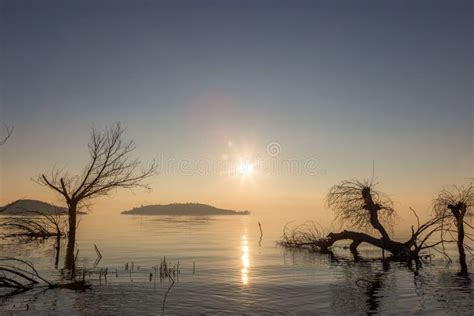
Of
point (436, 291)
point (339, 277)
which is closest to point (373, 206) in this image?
point (339, 277)

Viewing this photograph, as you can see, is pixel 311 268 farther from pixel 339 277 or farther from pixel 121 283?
pixel 121 283

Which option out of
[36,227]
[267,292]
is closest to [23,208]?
[36,227]

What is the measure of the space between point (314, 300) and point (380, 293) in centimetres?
363

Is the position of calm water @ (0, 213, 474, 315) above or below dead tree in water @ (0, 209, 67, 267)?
below

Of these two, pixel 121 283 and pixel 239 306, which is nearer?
pixel 239 306

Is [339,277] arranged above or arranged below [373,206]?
below

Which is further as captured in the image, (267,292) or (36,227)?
(36,227)

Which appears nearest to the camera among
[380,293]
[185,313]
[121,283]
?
[185,313]

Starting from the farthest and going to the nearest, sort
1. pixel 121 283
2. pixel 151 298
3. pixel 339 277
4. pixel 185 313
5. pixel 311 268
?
pixel 311 268, pixel 339 277, pixel 121 283, pixel 151 298, pixel 185 313

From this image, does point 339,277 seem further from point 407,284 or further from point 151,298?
point 151,298

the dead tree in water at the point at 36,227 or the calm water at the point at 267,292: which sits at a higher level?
the dead tree in water at the point at 36,227

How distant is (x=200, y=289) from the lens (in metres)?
20.0

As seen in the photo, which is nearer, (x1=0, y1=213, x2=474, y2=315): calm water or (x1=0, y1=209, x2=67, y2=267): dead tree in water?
(x1=0, y1=213, x2=474, y2=315): calm water

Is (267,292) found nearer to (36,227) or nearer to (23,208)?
(23,208)
